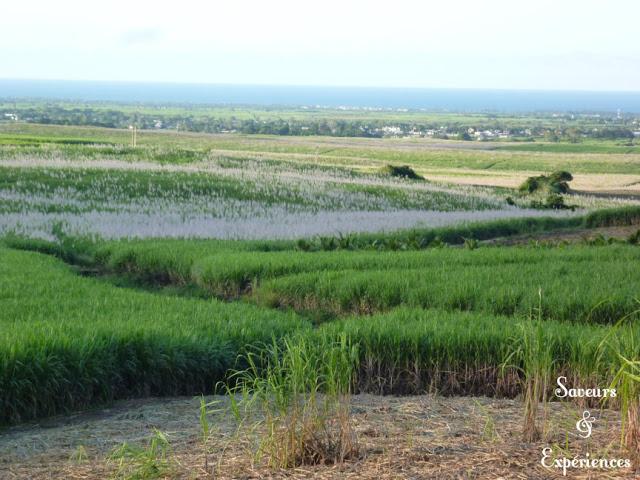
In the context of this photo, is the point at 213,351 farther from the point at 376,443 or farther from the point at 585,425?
the point at 585,425

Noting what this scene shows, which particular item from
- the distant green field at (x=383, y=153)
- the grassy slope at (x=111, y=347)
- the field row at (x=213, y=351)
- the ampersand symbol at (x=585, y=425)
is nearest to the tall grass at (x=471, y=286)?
the field row at (x=213, y=351)

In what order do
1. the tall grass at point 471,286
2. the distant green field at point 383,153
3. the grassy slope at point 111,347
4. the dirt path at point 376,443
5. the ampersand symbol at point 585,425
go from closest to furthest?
1. the dirt path at point 376,443
2. the ampersand symbol at point 585,425
3. the grassy slope at point 111,347
4. the tall grass at point 471,286
5. the distant green field at point 383,153

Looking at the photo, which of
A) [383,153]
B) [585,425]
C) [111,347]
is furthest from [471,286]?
[383,153]

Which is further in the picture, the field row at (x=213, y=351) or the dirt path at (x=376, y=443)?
the field row at (x=213, y=351)

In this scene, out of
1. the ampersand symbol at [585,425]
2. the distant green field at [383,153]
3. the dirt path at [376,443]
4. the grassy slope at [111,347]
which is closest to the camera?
the dirt path at [376,443]

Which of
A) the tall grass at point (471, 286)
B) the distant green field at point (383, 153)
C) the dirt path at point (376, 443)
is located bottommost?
the distant green field at point (383, 153)

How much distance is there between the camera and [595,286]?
13086 mm

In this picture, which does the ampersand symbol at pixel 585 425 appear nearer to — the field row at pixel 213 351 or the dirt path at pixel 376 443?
the dirt path at pixel 376 443

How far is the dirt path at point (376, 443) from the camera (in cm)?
587

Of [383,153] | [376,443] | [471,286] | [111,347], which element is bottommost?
[383,153]

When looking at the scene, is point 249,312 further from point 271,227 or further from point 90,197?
point 90,197

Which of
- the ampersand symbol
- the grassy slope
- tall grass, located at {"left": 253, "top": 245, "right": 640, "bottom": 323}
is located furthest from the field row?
tall grass, located at {"left": 253, "top": 245, "right": 640, "bottom": 323}

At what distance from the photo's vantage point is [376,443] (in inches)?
254

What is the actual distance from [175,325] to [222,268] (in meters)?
5.49
